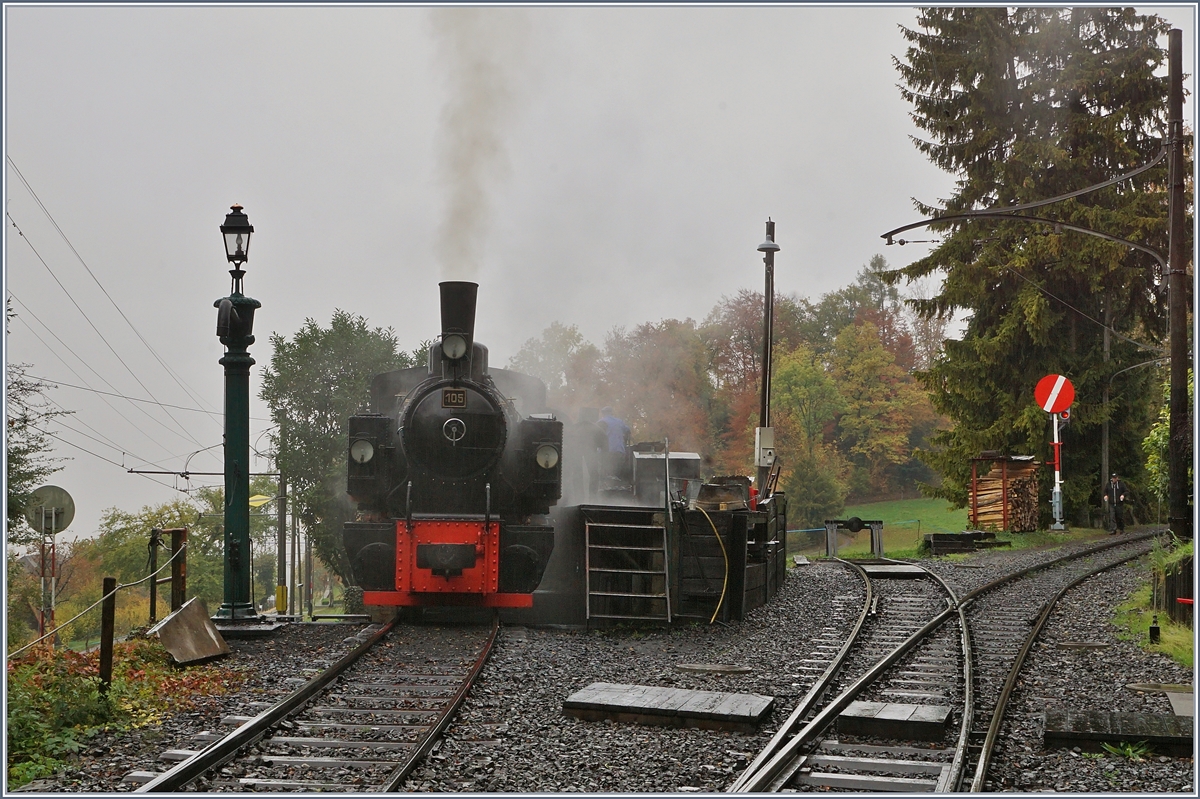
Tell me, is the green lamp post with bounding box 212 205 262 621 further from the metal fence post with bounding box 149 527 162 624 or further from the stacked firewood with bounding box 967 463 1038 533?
→ the stacked firewood with bounding box 967 463 1038 533

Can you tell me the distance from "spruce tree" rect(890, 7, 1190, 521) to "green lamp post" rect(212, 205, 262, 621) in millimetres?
19764

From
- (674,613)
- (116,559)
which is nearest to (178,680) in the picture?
(674,613)

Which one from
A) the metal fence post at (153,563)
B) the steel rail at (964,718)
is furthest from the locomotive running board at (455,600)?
the steel rail at (964,718)

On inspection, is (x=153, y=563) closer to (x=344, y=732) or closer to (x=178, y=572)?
(x=178, y=572)

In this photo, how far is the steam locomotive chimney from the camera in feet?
35.9

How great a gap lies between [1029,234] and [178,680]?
23737mm

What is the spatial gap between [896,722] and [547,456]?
536cm

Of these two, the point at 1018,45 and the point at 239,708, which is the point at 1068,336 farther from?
the point at 239,708

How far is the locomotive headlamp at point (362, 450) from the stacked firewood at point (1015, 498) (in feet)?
56.9

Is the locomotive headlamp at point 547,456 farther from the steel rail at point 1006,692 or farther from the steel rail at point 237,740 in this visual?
the steel rail at point 1006,692

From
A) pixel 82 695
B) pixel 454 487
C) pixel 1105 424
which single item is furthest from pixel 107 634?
pixel 1105 424

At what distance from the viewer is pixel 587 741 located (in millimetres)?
6371

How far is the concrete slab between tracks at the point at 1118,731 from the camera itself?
243 inches

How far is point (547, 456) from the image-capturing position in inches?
442
